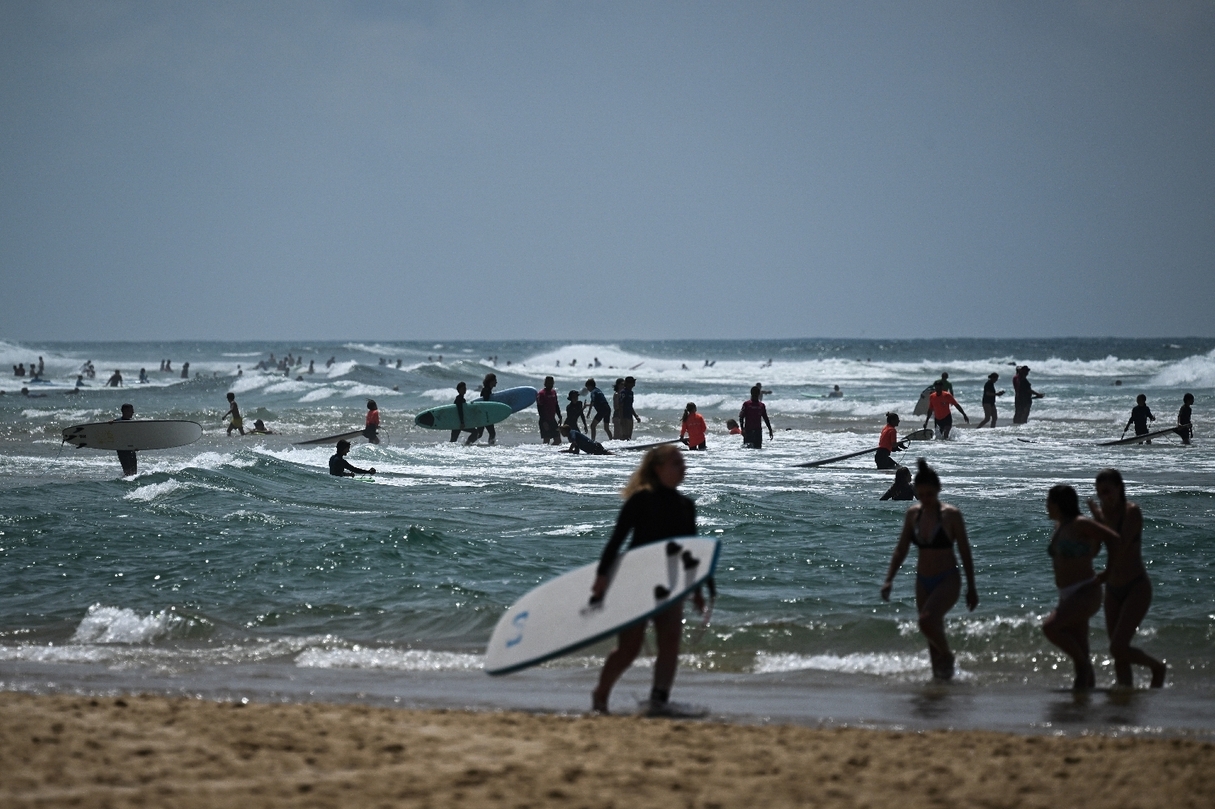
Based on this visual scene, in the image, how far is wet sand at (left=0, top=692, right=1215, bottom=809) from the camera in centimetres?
452

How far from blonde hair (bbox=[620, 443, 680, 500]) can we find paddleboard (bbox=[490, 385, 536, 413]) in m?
22.6

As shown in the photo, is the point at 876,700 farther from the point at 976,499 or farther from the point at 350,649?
the point at 976,499

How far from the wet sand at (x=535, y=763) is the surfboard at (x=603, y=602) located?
1.13 ft

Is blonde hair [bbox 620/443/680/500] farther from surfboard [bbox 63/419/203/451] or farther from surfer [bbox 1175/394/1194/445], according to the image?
surfer [bbox 1175/394/1194/445]

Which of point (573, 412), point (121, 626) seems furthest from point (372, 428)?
point (121, 626)

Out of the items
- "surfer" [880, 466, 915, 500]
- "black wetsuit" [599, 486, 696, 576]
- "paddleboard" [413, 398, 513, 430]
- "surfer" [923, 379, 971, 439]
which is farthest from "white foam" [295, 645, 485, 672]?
"surfer" [923, 379, 971, 439]

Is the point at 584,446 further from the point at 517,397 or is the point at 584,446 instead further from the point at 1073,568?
the point at 1073,568

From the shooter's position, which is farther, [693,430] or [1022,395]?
[1022,395]

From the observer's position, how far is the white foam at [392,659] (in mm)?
8031

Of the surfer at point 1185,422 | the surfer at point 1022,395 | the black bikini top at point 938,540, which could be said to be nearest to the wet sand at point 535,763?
the black bikini top at point 938,540

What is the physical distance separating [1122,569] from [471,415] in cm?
2100

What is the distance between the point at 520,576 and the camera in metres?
10.9

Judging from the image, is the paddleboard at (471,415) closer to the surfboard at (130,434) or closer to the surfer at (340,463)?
the surfboard at (130,434)

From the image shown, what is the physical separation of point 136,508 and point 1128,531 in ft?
40.0
